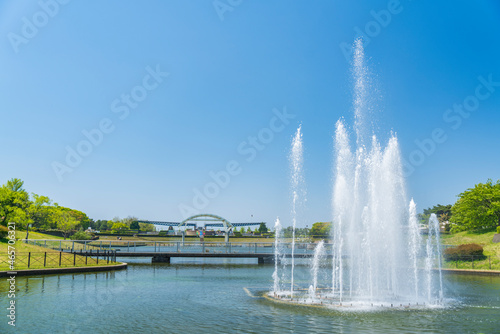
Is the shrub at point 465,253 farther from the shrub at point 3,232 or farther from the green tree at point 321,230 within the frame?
the green tree at point 321,230

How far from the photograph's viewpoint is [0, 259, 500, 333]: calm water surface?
53.7ft

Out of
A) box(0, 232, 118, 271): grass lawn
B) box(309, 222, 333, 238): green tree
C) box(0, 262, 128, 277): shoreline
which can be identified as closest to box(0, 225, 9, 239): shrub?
box(0, 232, 118, 271): grass lawn

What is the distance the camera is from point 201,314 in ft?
63.4

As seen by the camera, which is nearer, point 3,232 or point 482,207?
point 3,232

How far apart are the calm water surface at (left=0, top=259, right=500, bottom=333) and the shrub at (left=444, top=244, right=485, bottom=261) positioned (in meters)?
23.6

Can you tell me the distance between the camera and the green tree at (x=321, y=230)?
17431 cm

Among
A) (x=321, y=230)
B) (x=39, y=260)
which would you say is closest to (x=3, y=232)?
(x=39, y=260)

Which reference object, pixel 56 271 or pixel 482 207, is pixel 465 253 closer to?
pixel 482 207

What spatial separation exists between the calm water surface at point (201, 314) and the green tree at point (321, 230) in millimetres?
146689

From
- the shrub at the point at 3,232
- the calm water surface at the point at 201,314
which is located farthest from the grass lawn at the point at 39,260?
the shrub at the point at 3,232

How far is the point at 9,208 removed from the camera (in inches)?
2392

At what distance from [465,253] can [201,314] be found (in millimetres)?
43877

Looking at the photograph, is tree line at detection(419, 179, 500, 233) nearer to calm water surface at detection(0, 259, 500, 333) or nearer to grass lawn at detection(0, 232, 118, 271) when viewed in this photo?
calm water surface at detection(0, 259, 500, 333)

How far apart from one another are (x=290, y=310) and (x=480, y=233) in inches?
2629
